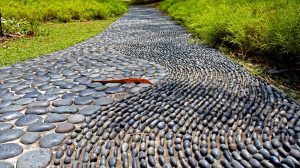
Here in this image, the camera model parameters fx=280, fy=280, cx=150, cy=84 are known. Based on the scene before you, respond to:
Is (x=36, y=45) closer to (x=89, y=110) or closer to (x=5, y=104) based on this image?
(x=5, y=104)

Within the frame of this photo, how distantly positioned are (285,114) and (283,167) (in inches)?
31.4

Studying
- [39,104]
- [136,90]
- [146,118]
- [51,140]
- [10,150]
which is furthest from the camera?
[136,90]

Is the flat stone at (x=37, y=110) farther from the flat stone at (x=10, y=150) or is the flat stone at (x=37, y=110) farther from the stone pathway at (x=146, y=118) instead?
the flat stone at (x=10, y=150)

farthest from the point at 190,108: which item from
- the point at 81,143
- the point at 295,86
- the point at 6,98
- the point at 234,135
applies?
the point at 6,98

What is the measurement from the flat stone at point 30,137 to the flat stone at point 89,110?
486 millimetres

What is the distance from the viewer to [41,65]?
4.21 metres

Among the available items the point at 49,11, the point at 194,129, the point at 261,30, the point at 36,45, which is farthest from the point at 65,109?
the point at 49,11

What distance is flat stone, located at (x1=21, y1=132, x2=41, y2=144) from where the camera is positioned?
2133 millimetres

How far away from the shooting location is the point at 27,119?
97.8 inches

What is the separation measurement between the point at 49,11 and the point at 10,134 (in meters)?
8.88

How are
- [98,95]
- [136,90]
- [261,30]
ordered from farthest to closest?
[261,30] → [136,90] → [98,95]

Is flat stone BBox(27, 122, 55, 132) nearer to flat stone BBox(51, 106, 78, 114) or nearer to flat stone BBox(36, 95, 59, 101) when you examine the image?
flat stone BBox(51, 106, 78, 114)

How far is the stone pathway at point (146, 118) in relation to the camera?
1.91 metres

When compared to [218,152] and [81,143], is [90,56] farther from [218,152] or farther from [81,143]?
[218,152]
